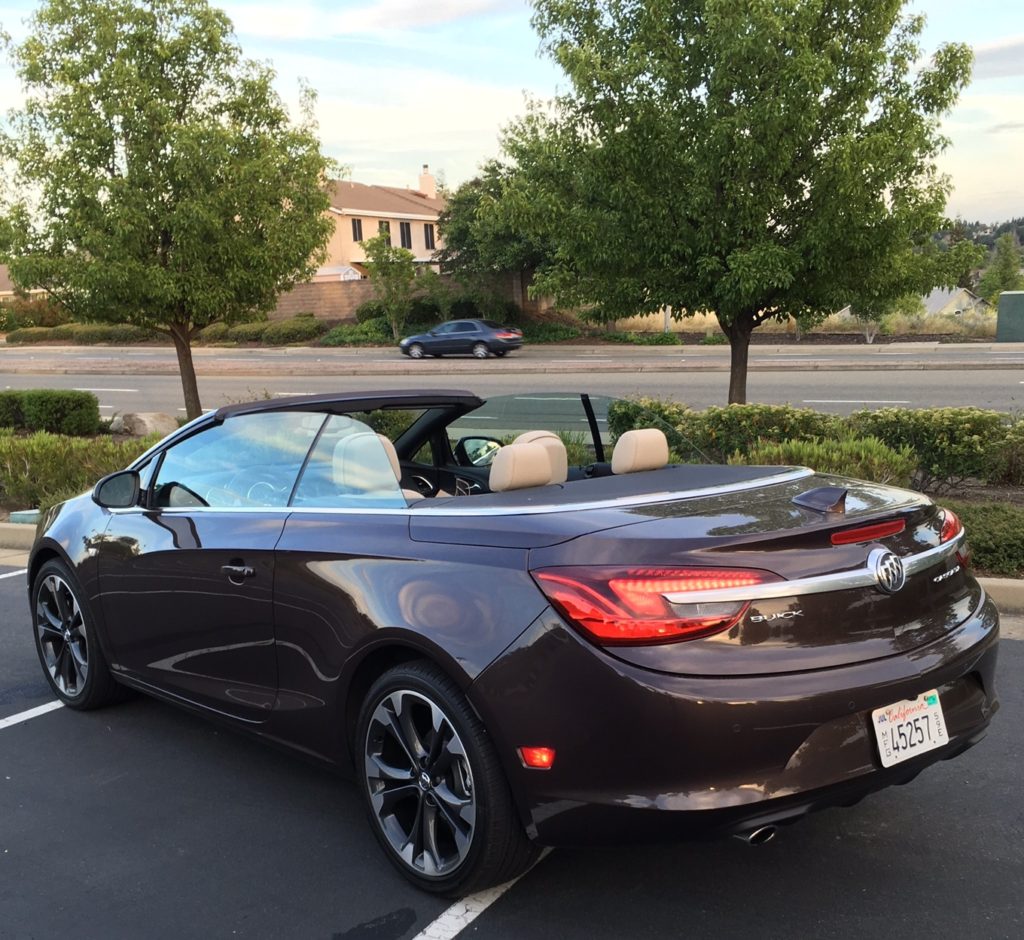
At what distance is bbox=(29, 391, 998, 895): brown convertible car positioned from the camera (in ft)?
8.66

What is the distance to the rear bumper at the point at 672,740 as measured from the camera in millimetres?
2602

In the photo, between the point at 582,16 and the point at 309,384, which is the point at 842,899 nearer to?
the point at 582,16

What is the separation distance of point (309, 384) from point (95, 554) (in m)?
23.1

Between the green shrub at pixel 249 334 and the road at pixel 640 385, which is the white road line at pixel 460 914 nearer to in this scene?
the road at pixel 640 385

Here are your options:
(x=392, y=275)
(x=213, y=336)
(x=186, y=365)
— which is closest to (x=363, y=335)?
(x=392, y=275)

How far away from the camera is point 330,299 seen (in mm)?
49500

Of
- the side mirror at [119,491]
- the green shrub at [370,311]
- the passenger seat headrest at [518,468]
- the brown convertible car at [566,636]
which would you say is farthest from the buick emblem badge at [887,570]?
the green shrub at [370,311]

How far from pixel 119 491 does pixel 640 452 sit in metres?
2.29

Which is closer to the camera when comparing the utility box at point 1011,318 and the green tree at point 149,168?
the green tree at point 149,168

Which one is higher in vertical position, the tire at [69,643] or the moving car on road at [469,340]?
the moving car on road at [469,340]

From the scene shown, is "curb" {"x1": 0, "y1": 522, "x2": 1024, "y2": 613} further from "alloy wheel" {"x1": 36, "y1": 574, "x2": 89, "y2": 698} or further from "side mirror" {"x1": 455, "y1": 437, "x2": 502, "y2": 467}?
"alloy wheel" {"x1": 36, "y1": 574, "x2": 89, "y2": 698}

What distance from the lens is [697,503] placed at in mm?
3195

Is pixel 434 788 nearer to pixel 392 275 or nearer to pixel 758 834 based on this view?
pixel 758 834

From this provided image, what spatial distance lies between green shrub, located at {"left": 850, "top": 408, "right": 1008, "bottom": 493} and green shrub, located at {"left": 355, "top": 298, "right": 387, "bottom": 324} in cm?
3897
